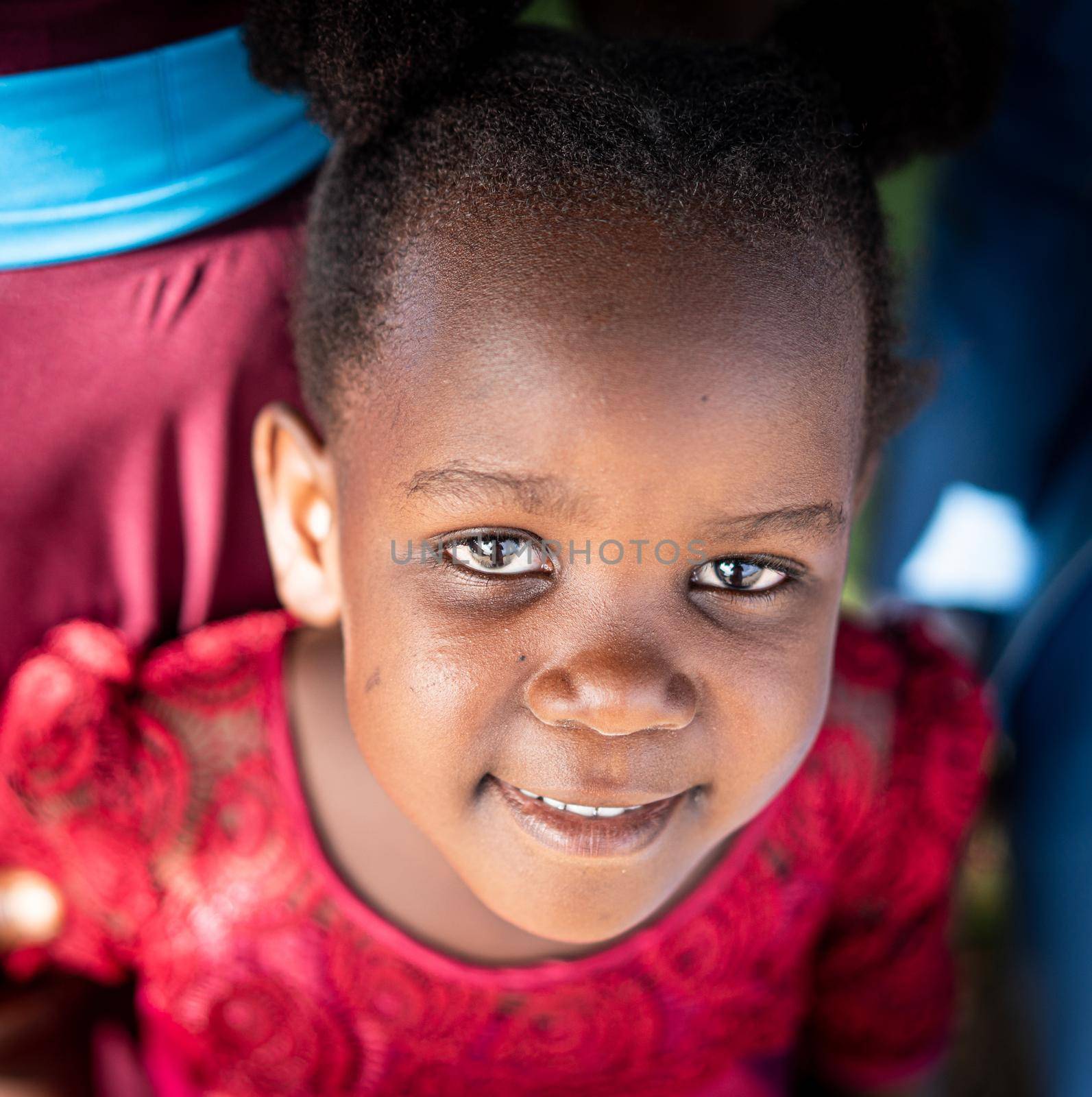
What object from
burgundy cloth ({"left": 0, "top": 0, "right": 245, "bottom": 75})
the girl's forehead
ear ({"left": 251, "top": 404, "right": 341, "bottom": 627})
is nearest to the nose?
the girl's forehead

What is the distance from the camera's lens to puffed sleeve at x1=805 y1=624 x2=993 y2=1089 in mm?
1021

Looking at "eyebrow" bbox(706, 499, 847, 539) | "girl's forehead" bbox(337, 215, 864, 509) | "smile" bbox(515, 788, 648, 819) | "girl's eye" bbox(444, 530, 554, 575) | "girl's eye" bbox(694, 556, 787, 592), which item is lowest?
"smile" bbox(515, 788, 648, 819)

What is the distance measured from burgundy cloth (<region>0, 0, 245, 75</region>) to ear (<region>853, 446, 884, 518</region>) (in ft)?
1.80

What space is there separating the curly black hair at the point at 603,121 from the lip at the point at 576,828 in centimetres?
29

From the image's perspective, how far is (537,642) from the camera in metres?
0.70

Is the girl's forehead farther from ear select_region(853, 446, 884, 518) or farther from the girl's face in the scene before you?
ear select_region(853, 446, 884, 518)

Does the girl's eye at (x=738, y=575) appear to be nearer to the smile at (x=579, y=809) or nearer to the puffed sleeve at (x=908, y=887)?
the smile at (x=579, y=809)

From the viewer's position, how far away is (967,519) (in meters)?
1.52

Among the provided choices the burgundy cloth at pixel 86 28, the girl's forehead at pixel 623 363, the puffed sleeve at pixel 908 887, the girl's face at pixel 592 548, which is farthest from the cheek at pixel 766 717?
Answer: the burgundy cloth at pixel 86 28

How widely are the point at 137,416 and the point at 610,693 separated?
43cm

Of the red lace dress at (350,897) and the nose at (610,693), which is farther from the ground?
the nose at (610,693)

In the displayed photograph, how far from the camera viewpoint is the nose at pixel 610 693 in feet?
2.22

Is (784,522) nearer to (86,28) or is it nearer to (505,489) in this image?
(505,489)

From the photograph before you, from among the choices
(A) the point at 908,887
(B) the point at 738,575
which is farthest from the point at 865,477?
(A) the point at 908,887
